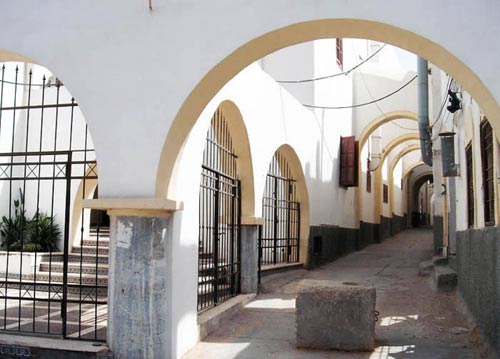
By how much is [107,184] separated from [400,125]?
17091 millimetres

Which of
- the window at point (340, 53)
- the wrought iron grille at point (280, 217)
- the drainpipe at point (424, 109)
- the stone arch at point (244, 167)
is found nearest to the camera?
the stone arch at point (244, 167)

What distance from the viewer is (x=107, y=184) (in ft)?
17.1

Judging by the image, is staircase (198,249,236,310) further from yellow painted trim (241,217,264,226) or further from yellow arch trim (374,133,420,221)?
yellow arch trim (374,133,420,221)

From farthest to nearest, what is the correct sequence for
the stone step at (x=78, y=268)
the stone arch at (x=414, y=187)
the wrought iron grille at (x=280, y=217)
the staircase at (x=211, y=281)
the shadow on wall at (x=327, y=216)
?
the stone arch at (x=414, y=187) → the shadow on wall at (x=327, y=216) → the wrought iron grille at (x=280, y=217) → the stone step at (x=78, y=268) → the staircase at (x=211, y=281)

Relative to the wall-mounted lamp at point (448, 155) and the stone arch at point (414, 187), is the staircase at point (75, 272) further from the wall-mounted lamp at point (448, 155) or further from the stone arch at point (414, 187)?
the stone arch at point (414, 187)

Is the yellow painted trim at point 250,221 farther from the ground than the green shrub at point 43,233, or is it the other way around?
the yellow painted trim at point 250,221

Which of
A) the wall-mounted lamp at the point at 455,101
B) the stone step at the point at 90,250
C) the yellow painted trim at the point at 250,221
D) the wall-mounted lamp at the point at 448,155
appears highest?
the wall-mounted lamp at the point at 455,101

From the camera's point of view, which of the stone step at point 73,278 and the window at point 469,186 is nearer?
the window at point 469,186

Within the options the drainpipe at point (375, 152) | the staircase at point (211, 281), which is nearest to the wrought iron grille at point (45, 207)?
the staircase at point (211, 281)

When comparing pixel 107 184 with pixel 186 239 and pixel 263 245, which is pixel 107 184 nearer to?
pixel 186 239

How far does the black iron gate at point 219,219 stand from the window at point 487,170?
11.6ft

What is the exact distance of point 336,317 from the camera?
18.8 feet

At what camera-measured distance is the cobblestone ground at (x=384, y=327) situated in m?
5.66

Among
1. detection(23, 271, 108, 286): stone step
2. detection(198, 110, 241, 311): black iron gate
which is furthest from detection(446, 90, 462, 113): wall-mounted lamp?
detection(23, 271, 108, 286): stone step
